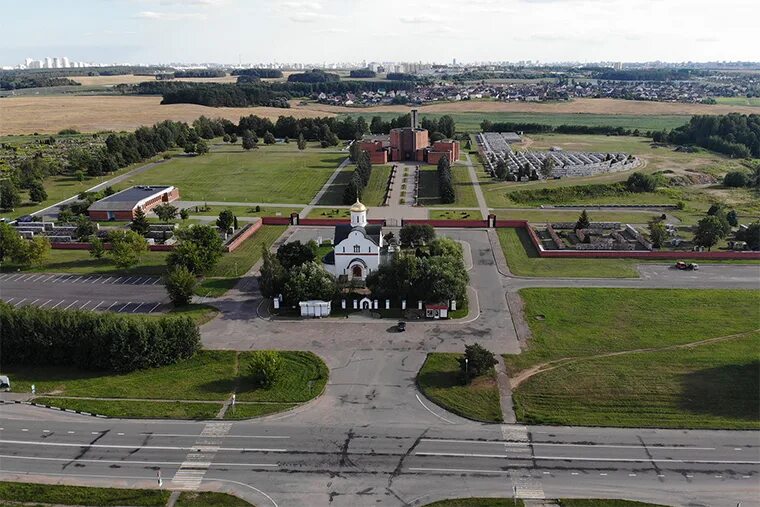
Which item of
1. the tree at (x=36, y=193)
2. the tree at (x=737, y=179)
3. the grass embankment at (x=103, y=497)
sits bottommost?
the grass embankment at (x=103, y=497)

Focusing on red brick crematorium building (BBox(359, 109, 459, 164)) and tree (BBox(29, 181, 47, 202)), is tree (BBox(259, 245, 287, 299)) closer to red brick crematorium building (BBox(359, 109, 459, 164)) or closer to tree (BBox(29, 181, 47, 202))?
tree (BBox(29, 181, 47, 202))

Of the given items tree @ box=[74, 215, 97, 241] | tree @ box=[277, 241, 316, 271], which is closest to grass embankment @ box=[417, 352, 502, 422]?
tree @ box=[277, 241, 316, 271]

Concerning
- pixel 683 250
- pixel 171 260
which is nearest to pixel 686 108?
pixel 683 250

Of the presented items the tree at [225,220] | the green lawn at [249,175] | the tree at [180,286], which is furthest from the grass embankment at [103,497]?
the green lawn at [249,175]

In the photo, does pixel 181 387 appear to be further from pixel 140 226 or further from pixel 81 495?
pixel 140 226

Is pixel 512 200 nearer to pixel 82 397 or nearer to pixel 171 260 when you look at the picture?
pixel 171 260

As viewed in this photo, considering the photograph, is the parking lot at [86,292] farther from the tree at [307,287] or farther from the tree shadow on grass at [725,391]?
the tree shadow on grass at [725,391]
